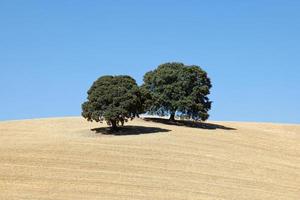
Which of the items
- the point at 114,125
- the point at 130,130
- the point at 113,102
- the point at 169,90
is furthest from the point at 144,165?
the point at 169,90

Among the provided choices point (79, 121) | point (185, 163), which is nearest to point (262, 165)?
point (185, 163)

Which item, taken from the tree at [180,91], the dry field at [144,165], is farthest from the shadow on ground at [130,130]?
the tree at [180,91]

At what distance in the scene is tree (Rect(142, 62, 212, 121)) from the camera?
56594mm

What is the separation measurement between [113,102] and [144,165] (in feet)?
41.8

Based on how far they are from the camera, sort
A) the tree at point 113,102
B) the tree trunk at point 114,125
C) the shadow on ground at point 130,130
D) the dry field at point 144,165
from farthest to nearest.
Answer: the tree trunk at point 114,125, the shadow on ground at point 130,130, the tree at point 113,102, the dry field at point 144,165

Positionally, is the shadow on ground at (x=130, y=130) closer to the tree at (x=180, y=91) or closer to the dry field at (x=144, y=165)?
the dry field at (x=144, y=165)

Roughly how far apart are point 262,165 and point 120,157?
36.1ft

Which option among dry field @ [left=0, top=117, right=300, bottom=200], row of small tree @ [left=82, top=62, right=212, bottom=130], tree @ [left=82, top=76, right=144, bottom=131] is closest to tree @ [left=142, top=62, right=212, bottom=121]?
row of small tree @ [left=82, top=62, right=212, bottom=130]

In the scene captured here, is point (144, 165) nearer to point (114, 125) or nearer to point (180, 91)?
point (114, 125)

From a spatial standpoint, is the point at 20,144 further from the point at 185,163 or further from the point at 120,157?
the point at 185,163

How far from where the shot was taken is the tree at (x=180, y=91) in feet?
186

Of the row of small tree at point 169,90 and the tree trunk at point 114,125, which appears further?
the row of small tree at point 169,90

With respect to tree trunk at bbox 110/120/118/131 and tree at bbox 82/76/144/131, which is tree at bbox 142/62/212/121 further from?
tree trunk at bbox 110/120/118/131

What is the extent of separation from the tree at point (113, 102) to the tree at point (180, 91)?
26.0ft
